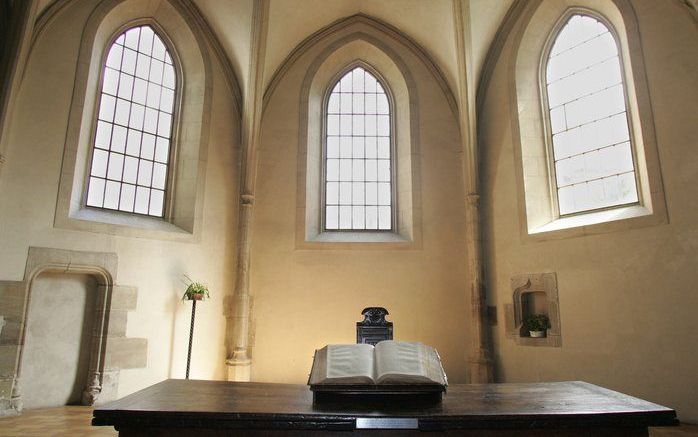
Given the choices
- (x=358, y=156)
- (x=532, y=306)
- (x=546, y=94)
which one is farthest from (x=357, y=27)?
(x=532, y=306)

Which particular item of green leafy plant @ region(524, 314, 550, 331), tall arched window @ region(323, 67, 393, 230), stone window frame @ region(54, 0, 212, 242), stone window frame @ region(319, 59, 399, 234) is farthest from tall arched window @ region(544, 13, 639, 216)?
stone window frame @ region(54, 0, 212, 242)

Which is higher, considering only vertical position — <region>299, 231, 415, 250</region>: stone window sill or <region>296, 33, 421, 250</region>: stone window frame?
<region>296, 33, 421, 250</region>: stone window frame

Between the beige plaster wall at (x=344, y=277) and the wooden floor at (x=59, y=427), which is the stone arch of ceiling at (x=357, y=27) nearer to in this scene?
the beige plaster wall at (x=344, y=277)

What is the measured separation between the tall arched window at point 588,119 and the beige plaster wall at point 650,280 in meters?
0.71

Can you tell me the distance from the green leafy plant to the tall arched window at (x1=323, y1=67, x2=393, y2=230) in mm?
3018

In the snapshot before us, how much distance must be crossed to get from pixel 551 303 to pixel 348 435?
6.45 meters

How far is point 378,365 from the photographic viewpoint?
2.12 metres

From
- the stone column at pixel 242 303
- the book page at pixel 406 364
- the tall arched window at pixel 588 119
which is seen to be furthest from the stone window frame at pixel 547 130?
the book page at pixel 406 364

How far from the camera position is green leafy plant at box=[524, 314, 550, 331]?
757 centimetres

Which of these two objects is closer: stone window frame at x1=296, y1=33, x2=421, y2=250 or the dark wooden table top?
the dark wooden table top

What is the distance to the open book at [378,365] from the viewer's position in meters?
1.99

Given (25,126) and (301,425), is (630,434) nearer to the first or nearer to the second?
(301,425)

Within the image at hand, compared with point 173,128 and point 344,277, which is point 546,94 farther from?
point 173,128

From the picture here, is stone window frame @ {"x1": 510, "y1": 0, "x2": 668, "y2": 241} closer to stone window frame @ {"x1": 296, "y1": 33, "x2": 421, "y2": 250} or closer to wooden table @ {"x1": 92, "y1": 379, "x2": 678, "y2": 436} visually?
stone window frame @ {"x1": 296, "y1": 33, "x2": 421, "y2": 250}
